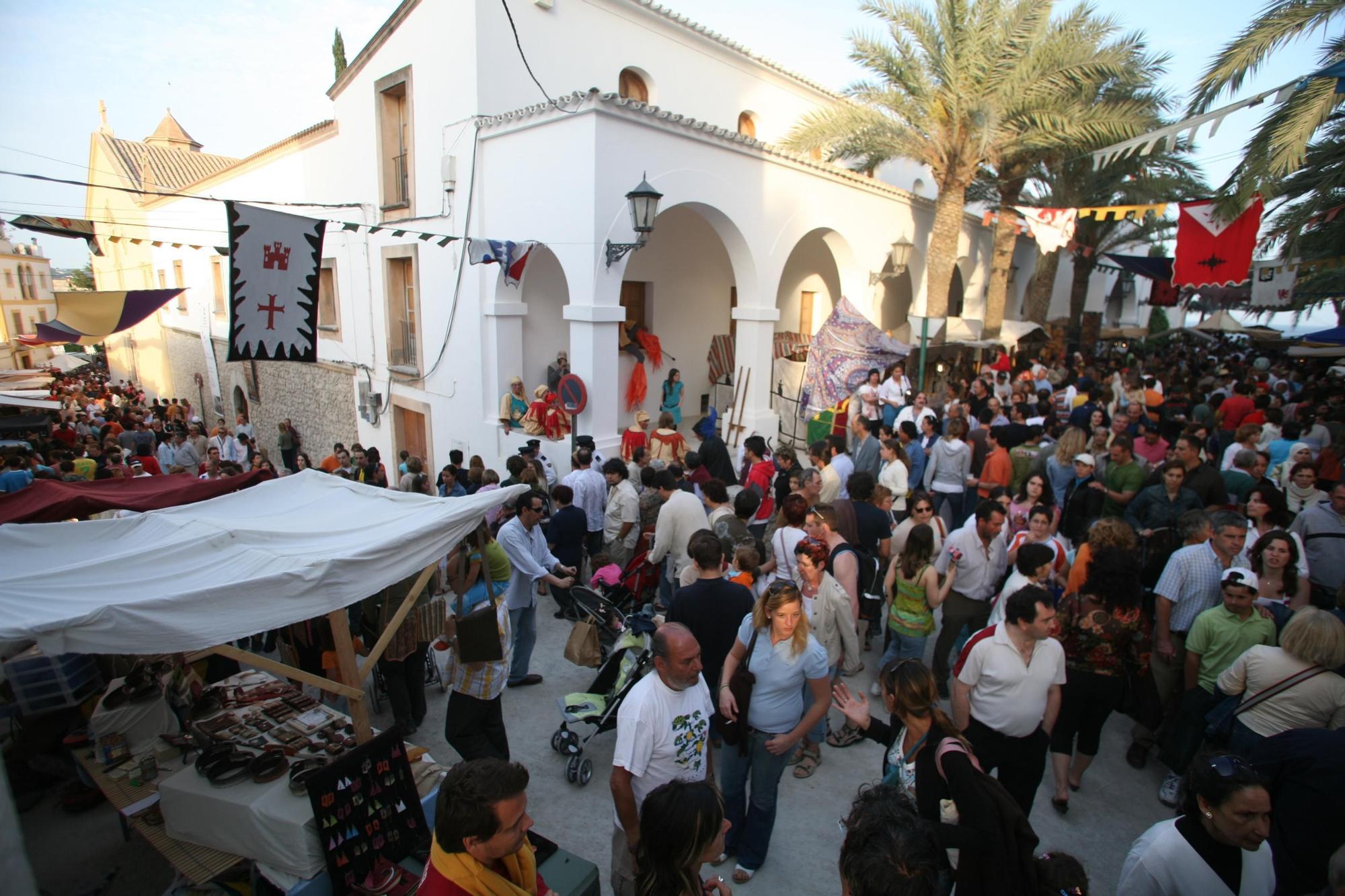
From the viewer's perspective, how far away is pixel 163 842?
10.9 ft

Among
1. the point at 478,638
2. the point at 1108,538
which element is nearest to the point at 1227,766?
the point at 1108,538

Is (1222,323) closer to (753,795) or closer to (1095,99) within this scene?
(1095,99)

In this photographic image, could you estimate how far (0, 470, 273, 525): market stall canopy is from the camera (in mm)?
4461

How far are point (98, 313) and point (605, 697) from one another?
12148 mm

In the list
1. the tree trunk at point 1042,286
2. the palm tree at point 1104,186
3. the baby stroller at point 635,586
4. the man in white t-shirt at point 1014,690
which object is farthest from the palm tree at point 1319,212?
the baby stroller at point 635,586

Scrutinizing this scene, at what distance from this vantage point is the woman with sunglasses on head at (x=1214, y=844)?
2.10m

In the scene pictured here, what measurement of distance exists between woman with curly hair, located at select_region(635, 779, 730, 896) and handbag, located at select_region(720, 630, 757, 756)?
1.14m

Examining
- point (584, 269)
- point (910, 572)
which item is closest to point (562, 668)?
point (910, 572)

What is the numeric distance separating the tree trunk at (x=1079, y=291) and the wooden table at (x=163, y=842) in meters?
26.0

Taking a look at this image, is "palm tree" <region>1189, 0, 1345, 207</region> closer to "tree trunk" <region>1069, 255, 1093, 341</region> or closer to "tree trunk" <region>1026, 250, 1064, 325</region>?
"tree trunk" <region>1026, 250, 1064, 325</region>

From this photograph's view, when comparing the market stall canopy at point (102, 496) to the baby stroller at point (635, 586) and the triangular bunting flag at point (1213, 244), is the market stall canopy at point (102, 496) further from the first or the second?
the triangular bunting flag at point (1213, 244)

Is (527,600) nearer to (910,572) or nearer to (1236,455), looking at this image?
(910,572)

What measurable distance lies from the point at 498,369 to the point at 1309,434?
10.6 metres

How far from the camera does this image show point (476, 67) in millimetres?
9984
